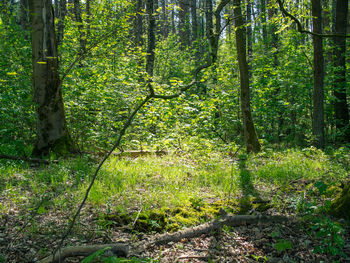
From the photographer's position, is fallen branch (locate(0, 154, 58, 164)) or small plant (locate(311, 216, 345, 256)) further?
fallen branch (locate(0, 154, 58, 164))

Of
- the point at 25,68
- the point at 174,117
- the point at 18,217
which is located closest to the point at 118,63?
the point at 174,117

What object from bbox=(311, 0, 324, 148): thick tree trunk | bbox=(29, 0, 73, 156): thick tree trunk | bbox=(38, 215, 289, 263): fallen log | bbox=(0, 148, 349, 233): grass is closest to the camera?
bbox=(38, 215, 289, 263): fallen log

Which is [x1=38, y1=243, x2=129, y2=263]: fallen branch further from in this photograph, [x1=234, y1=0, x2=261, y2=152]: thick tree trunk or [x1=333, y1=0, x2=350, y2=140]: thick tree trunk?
[x1=333, y1=0, x2=350, y2=140]: thick tree trunk

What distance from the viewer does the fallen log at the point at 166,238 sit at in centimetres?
263

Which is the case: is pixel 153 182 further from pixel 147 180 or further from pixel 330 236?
pixel 330 236

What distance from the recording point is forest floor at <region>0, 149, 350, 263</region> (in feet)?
9.59

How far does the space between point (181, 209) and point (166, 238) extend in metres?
0.75

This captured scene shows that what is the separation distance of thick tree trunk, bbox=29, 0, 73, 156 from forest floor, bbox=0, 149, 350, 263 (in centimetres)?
95

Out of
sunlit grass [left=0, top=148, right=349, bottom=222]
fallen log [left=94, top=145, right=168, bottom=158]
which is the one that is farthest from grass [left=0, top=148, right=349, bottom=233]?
fallen log [left=94, top=145, right=168, bottom=158]

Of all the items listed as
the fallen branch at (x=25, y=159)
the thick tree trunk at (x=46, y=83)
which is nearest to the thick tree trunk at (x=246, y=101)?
the thick tree trunk at (x=46, y=83)

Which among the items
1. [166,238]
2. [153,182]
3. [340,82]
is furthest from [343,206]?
[340,82]

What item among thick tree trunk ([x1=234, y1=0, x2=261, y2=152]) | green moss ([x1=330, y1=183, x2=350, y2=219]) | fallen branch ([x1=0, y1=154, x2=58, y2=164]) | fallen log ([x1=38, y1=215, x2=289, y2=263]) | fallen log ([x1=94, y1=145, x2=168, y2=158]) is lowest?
fallen log ([x1=38, y1=215, x2=289, y2=263])

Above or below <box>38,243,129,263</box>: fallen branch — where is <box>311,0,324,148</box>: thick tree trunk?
above

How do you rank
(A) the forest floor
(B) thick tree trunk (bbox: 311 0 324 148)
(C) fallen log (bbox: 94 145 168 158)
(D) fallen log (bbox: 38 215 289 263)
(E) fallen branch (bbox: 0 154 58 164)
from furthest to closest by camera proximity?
(B) thick tree trunk (bbox: 311 0 324 148) < (C) fallen log (bbox: 94 145 168 158) < (E) fallen branch (bbox: 0 154 58 164) < (A) the forest floor < (D) fallen log (bbox: 38 215 289 263)
